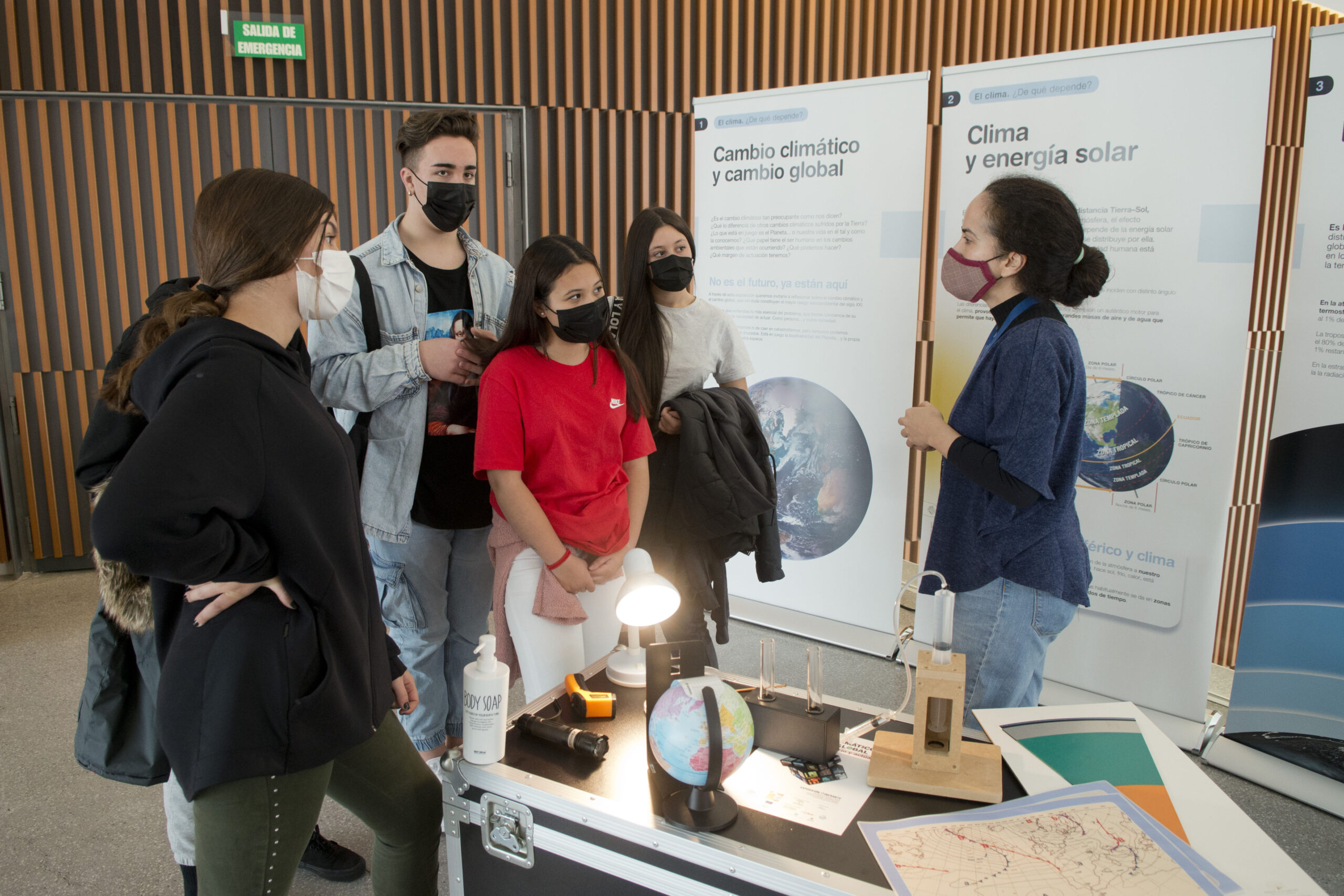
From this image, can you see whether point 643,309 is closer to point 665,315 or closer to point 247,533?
point 665,315

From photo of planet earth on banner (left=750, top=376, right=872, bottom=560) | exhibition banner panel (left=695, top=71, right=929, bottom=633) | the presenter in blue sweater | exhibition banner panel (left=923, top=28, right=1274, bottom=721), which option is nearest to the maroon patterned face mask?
the presenter in blue sweater

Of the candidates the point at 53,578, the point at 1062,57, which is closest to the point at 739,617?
the point at 1062,57

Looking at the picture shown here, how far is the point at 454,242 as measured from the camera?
2396 mm

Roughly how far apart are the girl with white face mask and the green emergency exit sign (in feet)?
13.2

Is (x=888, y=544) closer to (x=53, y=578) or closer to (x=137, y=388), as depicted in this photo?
(x=137, y=388)

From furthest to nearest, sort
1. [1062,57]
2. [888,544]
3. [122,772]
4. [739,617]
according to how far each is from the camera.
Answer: [739,617]
[888,544]
[1062,57]
[122,772]

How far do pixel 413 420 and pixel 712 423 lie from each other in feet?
2.74

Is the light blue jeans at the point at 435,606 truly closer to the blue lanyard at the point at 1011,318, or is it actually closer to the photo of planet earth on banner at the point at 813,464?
the blue lanyard at the point at 1011,318

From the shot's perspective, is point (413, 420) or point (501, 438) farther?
point (413, 420)

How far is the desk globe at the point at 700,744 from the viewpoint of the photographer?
1.35 metres

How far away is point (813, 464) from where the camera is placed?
12.6ft

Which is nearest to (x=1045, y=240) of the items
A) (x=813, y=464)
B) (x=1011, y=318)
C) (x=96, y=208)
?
(x=1011, y=318)

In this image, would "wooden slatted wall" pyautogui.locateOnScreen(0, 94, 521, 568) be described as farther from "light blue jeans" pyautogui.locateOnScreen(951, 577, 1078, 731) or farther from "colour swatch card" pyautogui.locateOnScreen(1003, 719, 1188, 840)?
"colour swatch card" pyautogui.locateOnScreen(1003, 719, 1188, 840)

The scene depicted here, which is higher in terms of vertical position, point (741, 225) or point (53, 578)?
point (741, 225)
